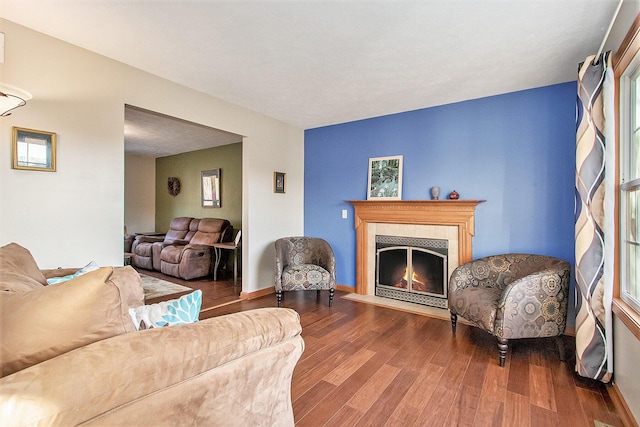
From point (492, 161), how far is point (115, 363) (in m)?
3.57

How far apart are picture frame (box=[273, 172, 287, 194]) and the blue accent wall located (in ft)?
2.80

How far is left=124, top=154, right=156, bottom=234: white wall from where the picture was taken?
6820mm

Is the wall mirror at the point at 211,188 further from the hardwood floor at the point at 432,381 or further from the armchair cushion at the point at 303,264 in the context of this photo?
the hardwood floor at the point at 432,381

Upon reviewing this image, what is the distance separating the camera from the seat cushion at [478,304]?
7.52 ft

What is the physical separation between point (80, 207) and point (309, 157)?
3025 mm

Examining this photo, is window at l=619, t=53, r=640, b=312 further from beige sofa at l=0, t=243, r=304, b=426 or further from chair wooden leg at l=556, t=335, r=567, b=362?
beige sofa at l=0, t=243, r=304, b=426

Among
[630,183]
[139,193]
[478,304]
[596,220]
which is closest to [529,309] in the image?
[478,304]

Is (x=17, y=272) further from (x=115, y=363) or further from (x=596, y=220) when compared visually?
(x=596, y=220)

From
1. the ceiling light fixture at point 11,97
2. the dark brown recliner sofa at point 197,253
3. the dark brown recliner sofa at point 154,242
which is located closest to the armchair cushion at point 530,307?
the ceiling light fixture at point 11,97

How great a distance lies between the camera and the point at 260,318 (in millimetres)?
1099

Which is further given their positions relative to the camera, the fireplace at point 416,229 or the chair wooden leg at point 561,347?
the fireplace at point 416,229

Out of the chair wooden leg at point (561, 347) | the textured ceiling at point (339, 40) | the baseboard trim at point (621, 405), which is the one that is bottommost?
the baseboard trim at point (621, 405)

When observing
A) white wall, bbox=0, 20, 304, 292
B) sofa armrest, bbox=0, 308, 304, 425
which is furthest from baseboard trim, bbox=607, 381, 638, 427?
white wall, bbox=0, 20, 304, 292

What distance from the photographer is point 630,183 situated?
180 centimetres
